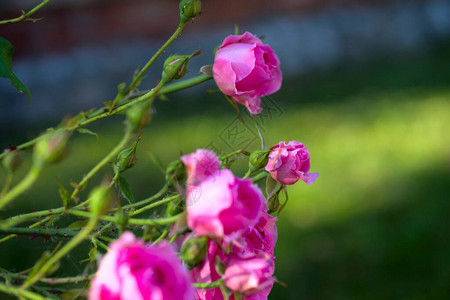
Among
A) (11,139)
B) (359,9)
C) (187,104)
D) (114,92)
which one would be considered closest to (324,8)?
(359,9)

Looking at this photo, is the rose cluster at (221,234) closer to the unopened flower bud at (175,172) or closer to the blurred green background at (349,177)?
the unopened flower bud at (175,172)

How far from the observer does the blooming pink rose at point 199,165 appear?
0.31 meters

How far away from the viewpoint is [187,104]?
288 centimetres

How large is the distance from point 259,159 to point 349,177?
1.57 m

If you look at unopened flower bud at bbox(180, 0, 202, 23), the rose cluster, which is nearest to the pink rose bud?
the rose cluster

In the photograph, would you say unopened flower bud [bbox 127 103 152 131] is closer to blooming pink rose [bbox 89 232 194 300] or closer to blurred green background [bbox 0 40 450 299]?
blooming pink rose [bbox 89 232 194 300]

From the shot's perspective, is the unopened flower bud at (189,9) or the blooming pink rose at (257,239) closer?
the blooming pink rose at (257,239)

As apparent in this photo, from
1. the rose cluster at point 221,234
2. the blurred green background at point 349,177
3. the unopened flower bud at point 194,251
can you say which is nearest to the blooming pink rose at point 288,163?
the rose cluster at point 221,234

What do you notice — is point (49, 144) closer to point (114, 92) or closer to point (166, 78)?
point (166, 78)

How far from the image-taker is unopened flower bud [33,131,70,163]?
26 centimetres

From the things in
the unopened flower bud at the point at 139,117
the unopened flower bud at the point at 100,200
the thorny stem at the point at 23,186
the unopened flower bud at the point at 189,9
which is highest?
the thorny stem at the point at 23,186

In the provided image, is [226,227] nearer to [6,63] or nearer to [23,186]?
[23,186]

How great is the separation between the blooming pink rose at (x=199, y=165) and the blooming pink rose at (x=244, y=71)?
0.31 feet

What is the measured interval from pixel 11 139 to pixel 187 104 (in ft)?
2.69
